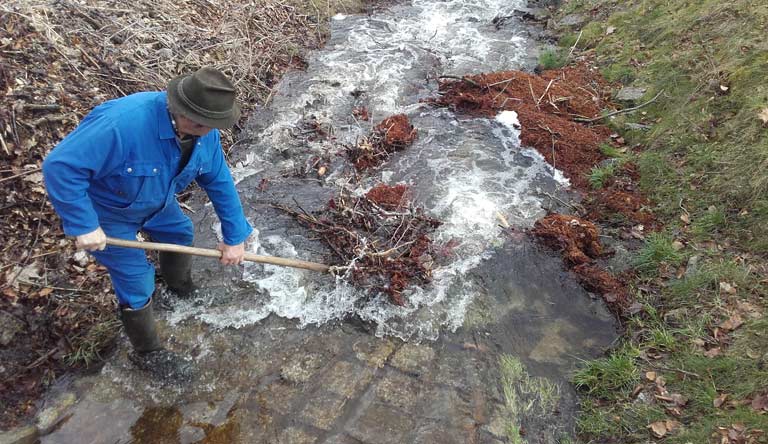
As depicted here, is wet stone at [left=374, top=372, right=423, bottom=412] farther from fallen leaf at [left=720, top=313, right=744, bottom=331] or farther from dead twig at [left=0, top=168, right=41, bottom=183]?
dead twig at [left=0, top=168, right=41, bottom=183]

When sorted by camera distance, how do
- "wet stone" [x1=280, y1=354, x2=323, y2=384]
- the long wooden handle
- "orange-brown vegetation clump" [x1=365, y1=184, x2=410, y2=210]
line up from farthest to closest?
"orange-brown vegetation clump" [x1=365, y1=184, x2=410, y2=210] < "wet stone" [x1=280, y1=354, x2=323, y2=384] < the long wooden handle

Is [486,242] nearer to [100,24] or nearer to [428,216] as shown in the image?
[428,216]

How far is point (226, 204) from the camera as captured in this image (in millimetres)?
3643

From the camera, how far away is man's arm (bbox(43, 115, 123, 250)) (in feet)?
9.05

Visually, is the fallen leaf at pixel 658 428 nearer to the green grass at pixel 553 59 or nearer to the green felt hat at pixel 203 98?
the green felt hat at pixel 203 98

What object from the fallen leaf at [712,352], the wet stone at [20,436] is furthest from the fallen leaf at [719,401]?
the wet stone at [20,436]

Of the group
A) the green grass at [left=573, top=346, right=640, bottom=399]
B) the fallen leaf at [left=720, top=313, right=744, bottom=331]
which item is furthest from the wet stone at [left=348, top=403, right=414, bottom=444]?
the fallen leaf at [left=720, top=313, right=744, bottom=331]

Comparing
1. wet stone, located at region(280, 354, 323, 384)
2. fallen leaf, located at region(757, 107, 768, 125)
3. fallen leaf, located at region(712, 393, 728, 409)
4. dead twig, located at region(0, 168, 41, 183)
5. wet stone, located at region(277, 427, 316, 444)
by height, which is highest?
dead twig, located at region(0, 168, 41, 183)

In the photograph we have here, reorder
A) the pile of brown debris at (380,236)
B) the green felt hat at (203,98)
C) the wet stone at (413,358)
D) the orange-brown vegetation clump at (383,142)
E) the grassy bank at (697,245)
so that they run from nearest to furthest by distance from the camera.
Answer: the green felt hat at (203,98)
the grassy bank at (697,245)
the wet stone at (413,358)
the pile of brown debris at (380,236)
the orange-brown vegetation clump at (383,142)

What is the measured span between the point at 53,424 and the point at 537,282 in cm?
457

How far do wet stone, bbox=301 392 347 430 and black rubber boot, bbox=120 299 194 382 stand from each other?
1092 mm

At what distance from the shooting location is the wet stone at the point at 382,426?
145 inches

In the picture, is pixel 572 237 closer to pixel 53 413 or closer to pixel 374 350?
pixel 374 350

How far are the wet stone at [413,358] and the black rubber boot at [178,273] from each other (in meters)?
2.16
